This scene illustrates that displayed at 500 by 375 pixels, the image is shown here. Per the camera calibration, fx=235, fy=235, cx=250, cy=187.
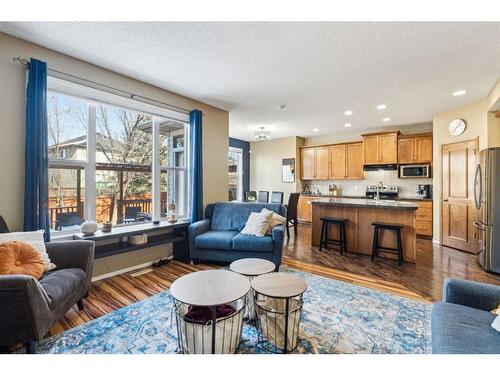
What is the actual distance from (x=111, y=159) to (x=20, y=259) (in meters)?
1.70

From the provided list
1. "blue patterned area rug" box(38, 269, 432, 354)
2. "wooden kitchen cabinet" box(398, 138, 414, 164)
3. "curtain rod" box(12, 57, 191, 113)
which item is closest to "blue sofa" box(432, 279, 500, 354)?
"blue patterned area rug" box(38, 269, 432, 354)

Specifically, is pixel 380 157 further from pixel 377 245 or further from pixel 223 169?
pixel 223 169

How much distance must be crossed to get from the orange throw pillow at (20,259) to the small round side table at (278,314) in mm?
1740

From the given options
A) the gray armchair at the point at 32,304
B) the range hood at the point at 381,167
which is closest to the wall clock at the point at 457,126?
the range hood at the point at 381,167

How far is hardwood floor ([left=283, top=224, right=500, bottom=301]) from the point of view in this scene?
2.88m

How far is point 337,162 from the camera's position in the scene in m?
6.66

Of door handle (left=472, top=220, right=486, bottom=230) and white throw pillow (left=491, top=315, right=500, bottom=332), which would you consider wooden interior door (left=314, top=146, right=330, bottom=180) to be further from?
white throw pillow (left=491, top=315, right=500, bottom=332)

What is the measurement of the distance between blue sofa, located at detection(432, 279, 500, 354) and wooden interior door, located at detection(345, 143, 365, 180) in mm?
5066

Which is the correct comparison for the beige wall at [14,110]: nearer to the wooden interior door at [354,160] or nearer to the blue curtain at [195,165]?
the blue curtain at [195,165]

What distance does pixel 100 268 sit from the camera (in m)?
2.99

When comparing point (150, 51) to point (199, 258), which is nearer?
point (150, 51)

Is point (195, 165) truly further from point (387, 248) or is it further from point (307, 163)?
point (307, 163)
